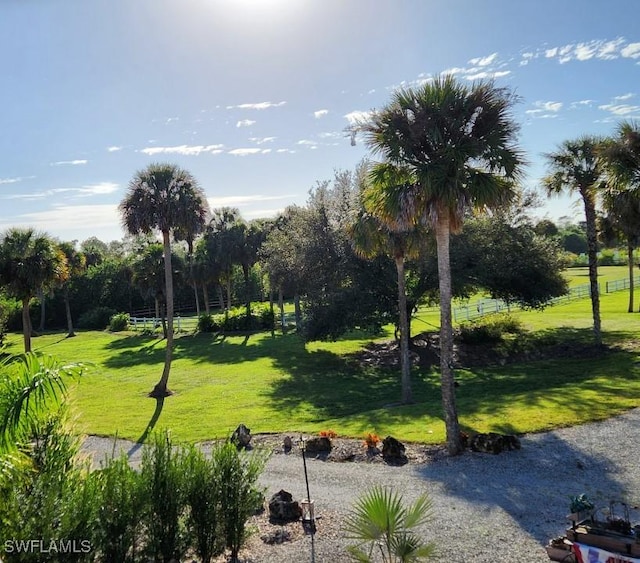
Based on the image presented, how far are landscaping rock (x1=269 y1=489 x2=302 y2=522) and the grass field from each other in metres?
4.11

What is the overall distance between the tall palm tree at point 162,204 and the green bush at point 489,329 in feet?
47.4

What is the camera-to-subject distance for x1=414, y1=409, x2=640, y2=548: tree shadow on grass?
7.77 m

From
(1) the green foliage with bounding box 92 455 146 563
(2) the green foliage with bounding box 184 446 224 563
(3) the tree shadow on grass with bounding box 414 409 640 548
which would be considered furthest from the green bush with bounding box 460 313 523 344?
(1) the green foliage with bounding box 92 455 146 563

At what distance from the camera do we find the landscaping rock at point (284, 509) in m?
8.12

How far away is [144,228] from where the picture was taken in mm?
19203

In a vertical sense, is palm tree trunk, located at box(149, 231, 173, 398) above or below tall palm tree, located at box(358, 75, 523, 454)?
below

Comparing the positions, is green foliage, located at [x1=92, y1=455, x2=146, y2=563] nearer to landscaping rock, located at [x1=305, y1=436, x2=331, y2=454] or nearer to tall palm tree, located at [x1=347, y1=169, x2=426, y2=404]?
landscaping rock, located at [x1=305, y1=436, x2=331, y2=454]

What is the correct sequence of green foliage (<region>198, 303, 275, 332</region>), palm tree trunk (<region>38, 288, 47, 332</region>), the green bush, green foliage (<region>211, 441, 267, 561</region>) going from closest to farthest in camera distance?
green foliage (<region>211, 441, 267, 561</region>), the green bush, green foliage (<region>198, 303, 275, 332</region>), palm tree trunk (<region>38, 288, 47, 332</region>)

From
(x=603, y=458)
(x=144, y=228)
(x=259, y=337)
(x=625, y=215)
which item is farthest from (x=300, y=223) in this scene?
(x=603, y=458)

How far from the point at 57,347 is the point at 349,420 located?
26630 mm

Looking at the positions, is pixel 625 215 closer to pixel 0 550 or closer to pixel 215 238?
pixel 0 550

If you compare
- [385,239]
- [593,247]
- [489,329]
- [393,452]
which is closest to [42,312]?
[489,329]

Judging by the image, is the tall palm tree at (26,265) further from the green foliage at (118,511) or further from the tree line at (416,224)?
the green foliage at (118,511)

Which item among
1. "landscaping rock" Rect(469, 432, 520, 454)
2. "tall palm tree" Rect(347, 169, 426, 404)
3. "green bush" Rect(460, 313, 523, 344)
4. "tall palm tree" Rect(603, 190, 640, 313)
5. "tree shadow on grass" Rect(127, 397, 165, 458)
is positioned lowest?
"tree shadow on grass" Rect(127, 397, 165, 458)
